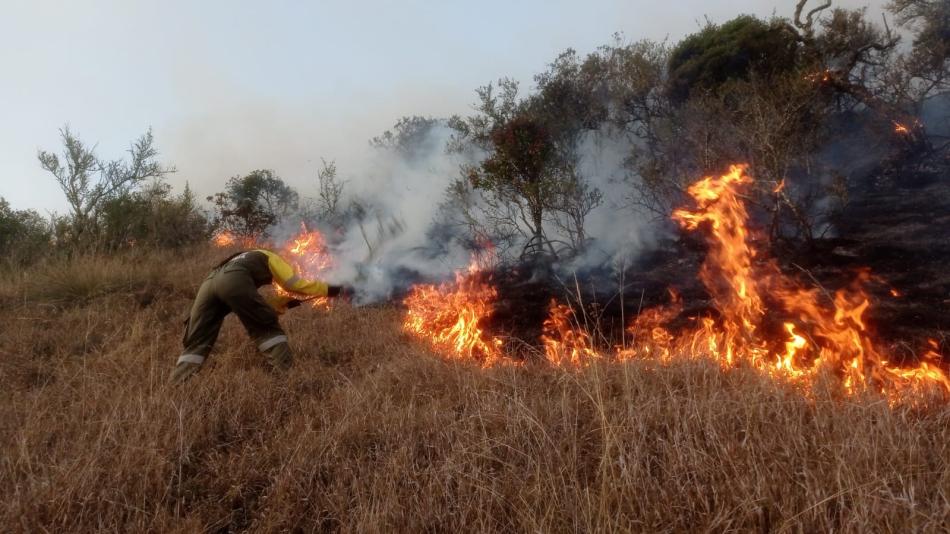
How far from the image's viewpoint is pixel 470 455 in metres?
2.53

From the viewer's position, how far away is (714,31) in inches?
486

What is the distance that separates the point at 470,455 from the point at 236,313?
3.22m

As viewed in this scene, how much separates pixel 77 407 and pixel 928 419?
5104mm

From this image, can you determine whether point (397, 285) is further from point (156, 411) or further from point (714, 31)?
point (714, 31)

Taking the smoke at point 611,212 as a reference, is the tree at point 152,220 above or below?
above

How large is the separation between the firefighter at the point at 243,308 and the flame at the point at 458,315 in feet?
4.50

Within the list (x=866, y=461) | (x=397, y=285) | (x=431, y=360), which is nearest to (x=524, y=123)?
(x=397, y=285)

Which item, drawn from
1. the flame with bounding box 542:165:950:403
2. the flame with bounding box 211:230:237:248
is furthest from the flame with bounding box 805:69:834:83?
the flame with bounding box 211:230:237:248

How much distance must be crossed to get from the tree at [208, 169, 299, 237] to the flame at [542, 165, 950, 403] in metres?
11.6

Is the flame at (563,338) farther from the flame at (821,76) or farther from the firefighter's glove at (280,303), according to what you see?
the flame at (821,76)

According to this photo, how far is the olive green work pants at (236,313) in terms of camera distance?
184 inches

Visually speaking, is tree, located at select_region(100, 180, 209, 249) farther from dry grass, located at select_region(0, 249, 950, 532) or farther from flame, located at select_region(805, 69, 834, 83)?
flame, located at select_region(805, 69, 834, 83)

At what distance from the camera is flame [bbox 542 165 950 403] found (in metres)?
3.28

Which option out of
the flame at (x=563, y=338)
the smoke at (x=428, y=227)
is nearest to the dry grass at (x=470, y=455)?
the flame at (x=563, y=338)
